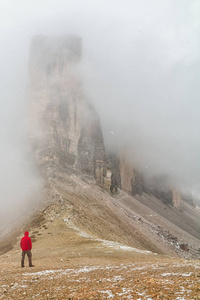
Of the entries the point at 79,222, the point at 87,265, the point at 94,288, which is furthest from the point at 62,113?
the point at 94,288

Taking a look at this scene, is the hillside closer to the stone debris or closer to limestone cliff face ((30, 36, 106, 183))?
the stone debris

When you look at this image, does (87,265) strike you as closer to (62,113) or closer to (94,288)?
(94,288)

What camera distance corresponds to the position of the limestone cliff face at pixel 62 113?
8900 centimetres

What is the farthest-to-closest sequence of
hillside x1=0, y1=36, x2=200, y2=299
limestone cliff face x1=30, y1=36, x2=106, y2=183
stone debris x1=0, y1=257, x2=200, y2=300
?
limestone cliff face x1=30, y1=36, x2=106, y2=183 → hillside x1=0, y1=36, x2=200, y2=299 → stone debris x1=0, y1=257, x2=200, y2=300

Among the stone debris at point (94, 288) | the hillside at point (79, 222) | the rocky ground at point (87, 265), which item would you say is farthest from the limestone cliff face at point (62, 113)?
the stone debris at point (94, 288)

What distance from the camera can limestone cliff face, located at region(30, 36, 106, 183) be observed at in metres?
89.0

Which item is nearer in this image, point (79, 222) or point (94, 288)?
point (94, 288)

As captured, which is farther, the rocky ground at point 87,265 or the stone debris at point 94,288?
the rocky ground at point 87,265

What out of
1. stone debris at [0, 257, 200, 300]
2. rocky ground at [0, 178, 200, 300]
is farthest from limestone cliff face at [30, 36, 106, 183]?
stone debris at [0, 257, 200, 300]

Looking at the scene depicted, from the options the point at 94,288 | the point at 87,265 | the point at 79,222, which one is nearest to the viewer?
the point at 94,288

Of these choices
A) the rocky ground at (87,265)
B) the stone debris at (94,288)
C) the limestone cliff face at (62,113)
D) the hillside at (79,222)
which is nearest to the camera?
Answer: the stone debris at (94,288)

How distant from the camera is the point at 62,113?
101500 millimetres

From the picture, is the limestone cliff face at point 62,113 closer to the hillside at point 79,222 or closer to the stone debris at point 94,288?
the hillside at point 79,222

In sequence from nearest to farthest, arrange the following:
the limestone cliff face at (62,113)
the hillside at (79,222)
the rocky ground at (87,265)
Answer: the rocky ground at (87,265)
the hillside at (79,222)
the limestone cliff face at (62,113)
